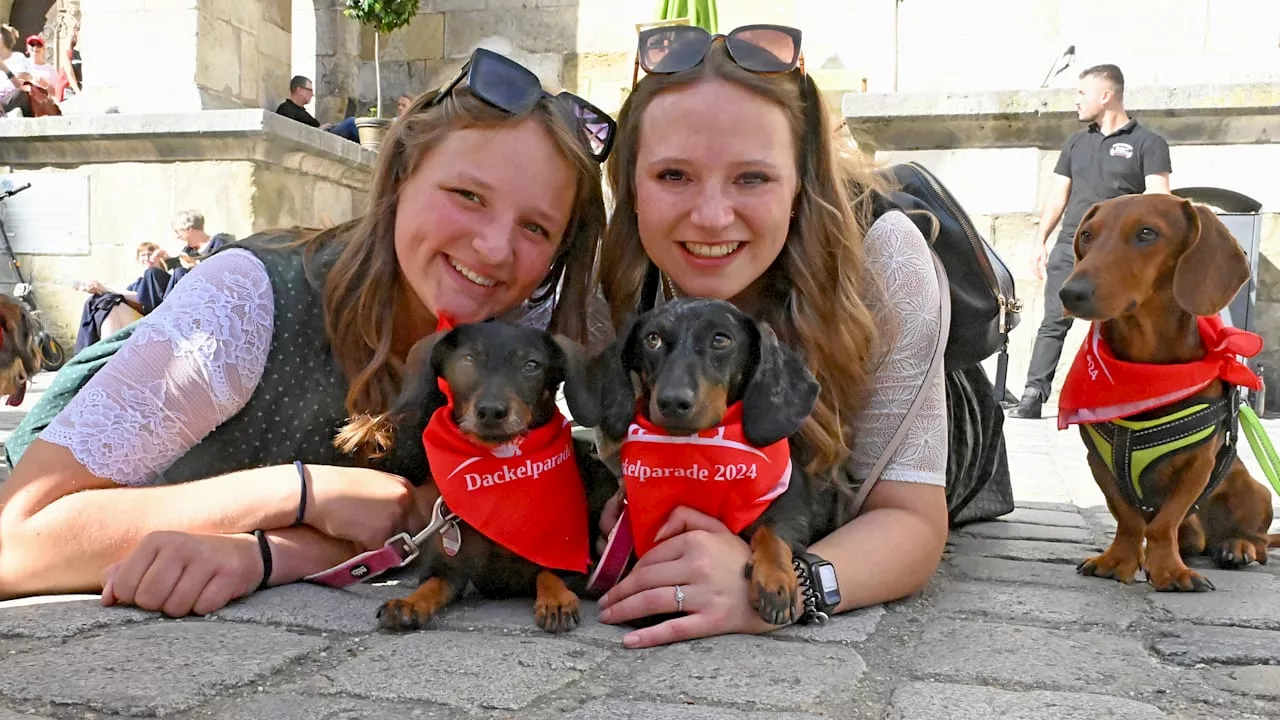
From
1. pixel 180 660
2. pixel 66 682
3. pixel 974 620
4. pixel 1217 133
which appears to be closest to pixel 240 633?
pixel 180 660

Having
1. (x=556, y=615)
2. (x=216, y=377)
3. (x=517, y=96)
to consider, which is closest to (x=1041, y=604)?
(x=556, y=615)

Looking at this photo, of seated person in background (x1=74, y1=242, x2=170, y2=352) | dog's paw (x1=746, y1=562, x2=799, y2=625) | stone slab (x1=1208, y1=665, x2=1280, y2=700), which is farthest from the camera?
seated person in background (x1=74, y1=242, x2=170, y2=352)

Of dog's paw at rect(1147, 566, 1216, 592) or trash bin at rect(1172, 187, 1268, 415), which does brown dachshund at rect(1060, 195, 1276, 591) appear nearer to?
dog's paw at rect(1147, 566, 1216, 592)

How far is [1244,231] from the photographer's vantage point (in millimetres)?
7586

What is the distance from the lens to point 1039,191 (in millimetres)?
8227

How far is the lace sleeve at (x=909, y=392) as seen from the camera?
2.61m

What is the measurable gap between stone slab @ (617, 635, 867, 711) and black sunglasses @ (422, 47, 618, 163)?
4.38 feet

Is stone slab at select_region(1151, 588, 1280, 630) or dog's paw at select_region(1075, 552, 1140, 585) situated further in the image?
dog's paw at select_region(1075, 552, 1140, 585)

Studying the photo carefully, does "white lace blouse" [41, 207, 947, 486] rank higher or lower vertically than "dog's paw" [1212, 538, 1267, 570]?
higher

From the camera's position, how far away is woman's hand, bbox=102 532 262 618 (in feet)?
7.22

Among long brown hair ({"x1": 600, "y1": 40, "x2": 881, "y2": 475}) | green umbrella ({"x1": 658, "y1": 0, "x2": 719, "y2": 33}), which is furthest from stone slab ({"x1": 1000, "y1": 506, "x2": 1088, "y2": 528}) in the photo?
green umbrella ({"x1": 658, "y1": 0, "x2": 719, "y2": 33})

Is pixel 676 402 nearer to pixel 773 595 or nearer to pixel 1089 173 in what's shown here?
pixel 773 595

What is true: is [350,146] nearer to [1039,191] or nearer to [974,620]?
[1039,191]

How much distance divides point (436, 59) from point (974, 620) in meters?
12.5
